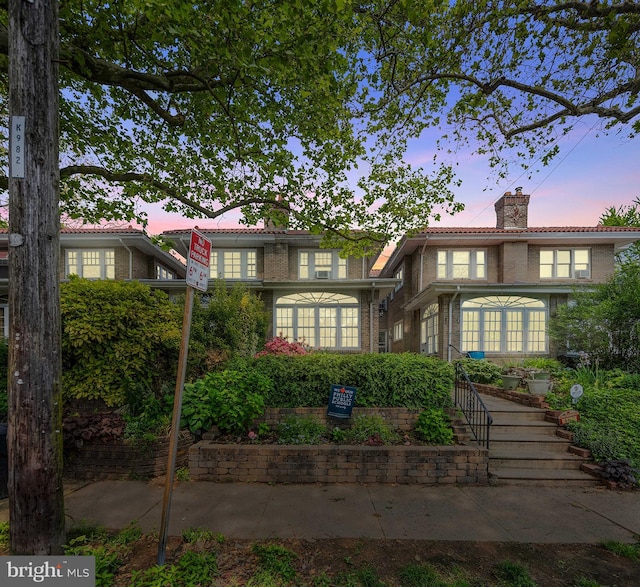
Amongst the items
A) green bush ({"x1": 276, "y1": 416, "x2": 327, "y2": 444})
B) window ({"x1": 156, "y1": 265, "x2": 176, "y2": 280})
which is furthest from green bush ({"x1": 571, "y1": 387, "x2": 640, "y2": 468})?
window ({"x1": 156, "y1": 265, "x2": 176, "y2": 280})

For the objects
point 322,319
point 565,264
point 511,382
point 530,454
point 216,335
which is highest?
point 565,264

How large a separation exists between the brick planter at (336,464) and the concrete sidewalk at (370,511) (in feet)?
0.47

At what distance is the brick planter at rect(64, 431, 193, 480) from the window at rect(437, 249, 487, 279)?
14321mm

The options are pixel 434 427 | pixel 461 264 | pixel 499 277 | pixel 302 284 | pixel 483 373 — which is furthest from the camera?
pixel 461 264

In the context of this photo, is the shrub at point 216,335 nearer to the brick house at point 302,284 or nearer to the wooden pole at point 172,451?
the wooden pole at point 172,451

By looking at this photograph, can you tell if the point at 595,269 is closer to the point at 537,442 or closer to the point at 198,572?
the point at 537,442

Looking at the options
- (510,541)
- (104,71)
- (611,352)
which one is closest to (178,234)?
(104,71)

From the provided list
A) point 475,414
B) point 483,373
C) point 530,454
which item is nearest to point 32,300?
point 475,414

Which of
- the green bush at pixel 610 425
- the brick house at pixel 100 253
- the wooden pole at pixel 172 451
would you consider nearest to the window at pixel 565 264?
the green bush at pixel 610 425

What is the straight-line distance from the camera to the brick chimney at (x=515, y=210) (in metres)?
16.6

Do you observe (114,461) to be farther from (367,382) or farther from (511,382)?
(511,382)

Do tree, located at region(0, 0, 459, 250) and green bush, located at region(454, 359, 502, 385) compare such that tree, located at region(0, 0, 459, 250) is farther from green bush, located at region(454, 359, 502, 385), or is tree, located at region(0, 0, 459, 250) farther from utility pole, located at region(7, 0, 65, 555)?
green bush, located at region(454, 359, 502, 385)

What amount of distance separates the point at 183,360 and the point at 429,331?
566 inches

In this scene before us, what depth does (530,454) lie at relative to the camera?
5.57 metres
